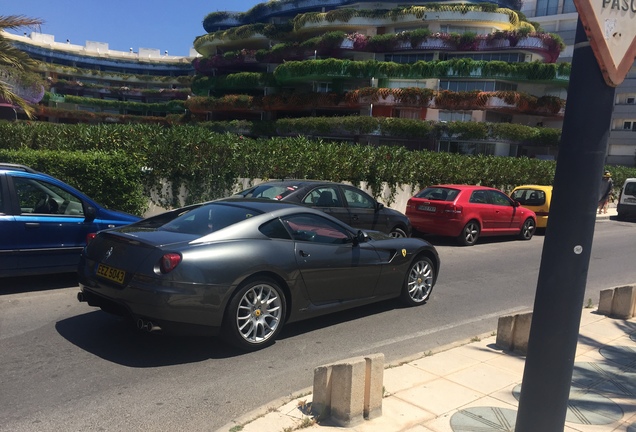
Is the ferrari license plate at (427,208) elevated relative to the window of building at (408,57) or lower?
lower

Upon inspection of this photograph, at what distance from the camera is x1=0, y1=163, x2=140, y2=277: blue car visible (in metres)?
6.84

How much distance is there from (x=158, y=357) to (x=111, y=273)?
0.93 meters

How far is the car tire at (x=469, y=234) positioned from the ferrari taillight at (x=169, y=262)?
983cm

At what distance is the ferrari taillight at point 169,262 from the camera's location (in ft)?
16.1

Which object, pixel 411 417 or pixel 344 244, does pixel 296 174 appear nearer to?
pixel 344 244

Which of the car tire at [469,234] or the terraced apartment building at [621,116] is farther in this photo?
the terraced apartment building at [621,116]

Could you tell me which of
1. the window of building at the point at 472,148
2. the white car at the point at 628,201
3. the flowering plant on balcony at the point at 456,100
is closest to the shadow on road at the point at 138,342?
the white car at the point at 628,201

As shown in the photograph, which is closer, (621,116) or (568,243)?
(568,243)

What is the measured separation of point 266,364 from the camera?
17.1 feet

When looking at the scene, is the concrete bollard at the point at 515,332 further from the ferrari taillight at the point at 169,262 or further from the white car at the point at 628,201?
the white car at the point at 628,201

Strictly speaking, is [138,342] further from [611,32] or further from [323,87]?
[323,87]

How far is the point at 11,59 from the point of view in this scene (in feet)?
46.7

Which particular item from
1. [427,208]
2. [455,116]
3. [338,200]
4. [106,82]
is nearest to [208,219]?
[338,200]

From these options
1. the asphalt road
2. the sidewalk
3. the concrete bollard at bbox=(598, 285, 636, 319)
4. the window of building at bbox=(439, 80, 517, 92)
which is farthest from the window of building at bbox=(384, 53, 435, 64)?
the sidewalk
